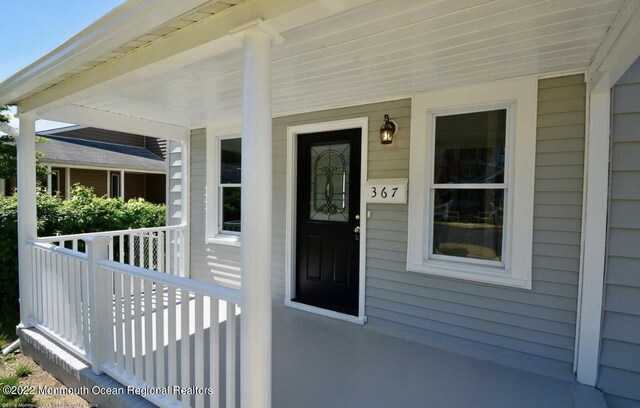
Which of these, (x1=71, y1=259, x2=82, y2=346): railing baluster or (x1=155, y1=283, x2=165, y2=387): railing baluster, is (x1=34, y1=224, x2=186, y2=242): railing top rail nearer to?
(x1=71, y1=259, x2=82, y2=346): railing baluster

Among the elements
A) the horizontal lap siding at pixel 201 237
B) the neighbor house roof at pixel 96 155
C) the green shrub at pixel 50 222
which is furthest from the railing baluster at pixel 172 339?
the neighbor house roof at pixel 96 155

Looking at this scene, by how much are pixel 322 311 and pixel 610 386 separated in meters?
2.42

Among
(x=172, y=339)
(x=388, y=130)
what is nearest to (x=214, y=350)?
(x=172, y=339)

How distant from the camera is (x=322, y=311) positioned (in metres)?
3.74

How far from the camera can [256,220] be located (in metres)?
1.60

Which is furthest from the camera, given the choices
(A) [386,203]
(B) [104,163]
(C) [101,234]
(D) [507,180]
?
(B) [104,163]

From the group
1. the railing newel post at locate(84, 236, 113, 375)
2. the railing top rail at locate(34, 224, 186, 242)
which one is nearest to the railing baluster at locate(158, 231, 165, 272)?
the railing top rail at locate(34, 224, 186, 242)

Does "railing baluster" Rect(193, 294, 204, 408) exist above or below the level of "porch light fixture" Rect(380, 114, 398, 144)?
below

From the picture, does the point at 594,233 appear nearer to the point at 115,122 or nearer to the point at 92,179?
the point at 115,122

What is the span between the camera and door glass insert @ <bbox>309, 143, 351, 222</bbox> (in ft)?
12.2

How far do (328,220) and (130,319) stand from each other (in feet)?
7.00

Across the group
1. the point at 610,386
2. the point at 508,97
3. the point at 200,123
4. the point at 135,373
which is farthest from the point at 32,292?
the point at 610,386

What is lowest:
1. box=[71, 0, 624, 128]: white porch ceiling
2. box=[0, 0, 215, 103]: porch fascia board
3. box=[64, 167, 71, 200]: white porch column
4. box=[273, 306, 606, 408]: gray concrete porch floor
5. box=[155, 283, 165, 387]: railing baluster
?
box=[273, 306, 606, 408]: gray concrete porch floor

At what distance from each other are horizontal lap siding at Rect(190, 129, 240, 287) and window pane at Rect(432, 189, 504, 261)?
2801 millimetres
